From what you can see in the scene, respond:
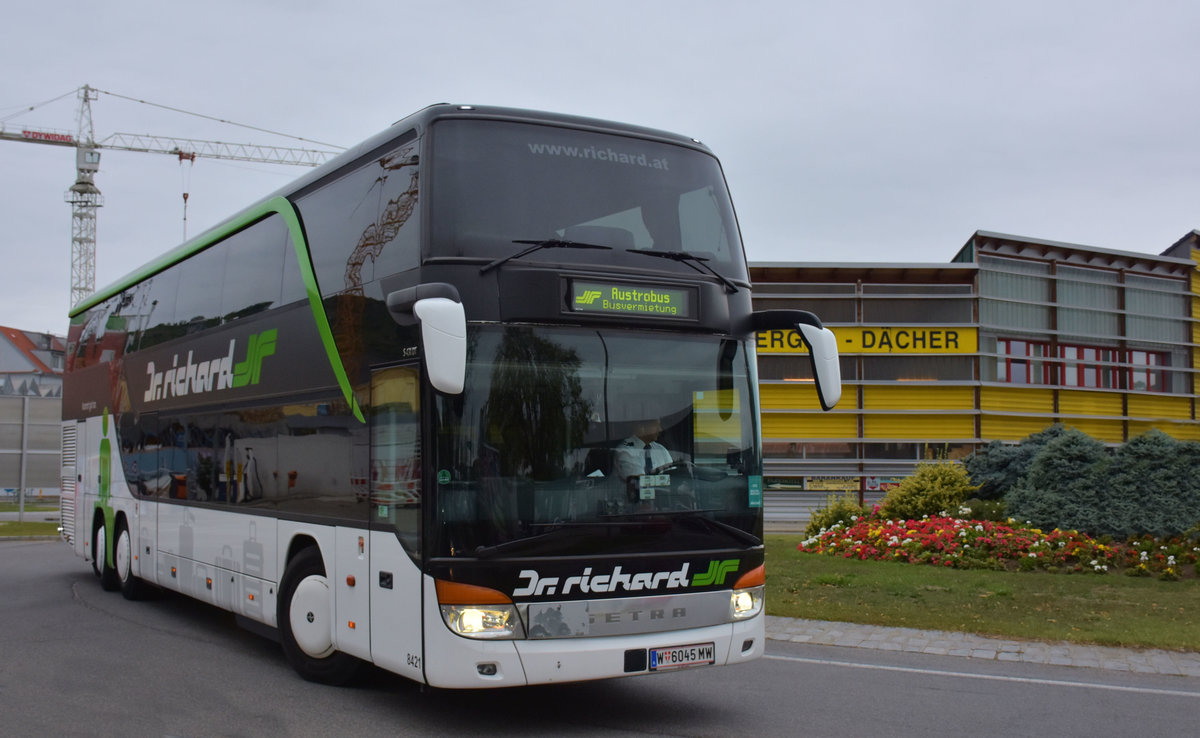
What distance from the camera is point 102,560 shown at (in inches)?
616

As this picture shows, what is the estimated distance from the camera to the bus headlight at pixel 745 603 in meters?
7.80

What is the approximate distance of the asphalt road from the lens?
7.61 metres

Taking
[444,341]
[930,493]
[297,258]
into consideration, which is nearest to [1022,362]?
[930,493]

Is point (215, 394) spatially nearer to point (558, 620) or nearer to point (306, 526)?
point (306, 526)

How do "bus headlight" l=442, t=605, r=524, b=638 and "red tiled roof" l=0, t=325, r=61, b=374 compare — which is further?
"red tiled roof" l=0, t=325, r=61, b=374

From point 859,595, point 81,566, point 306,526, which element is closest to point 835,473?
point 859,595

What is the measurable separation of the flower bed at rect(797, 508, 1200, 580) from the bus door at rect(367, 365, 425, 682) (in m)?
10.2

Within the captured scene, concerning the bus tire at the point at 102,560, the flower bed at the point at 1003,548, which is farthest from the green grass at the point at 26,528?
the flower bed at the point at 1003,548

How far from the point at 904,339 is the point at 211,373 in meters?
21.0

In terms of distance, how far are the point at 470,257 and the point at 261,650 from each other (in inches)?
214

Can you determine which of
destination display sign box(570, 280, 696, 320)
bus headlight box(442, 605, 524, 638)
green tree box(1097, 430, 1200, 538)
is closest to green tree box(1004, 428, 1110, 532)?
green tree box(1097, 430, 1200, 538)

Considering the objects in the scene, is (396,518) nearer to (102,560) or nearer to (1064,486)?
(102,560)

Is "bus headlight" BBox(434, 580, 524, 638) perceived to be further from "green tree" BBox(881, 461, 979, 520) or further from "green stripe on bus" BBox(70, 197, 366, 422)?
"green tree" BBox(881, 461, 979, 520)

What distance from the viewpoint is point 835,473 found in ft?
93.4
